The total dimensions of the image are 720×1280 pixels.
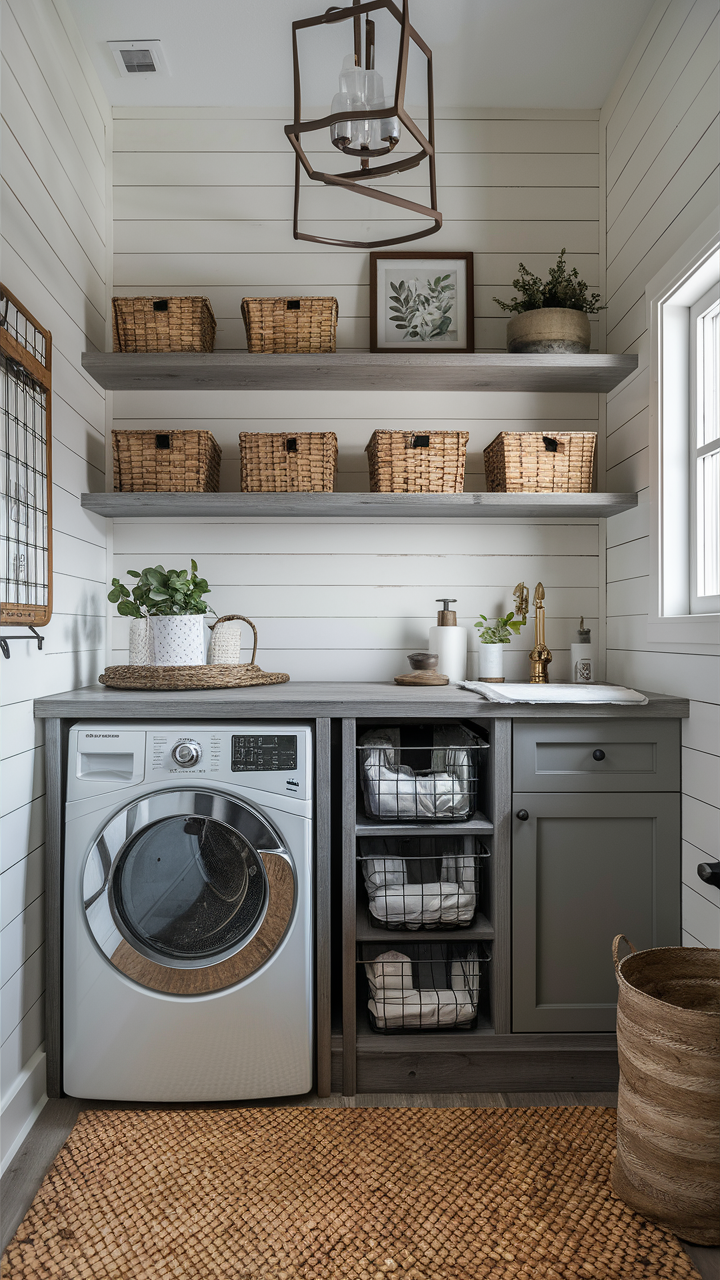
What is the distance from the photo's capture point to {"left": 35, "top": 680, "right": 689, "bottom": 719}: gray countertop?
6.12 ft

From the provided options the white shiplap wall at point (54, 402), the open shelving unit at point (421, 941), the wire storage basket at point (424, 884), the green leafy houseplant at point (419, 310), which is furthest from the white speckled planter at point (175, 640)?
the green leafy houseplant at point (419, 310)

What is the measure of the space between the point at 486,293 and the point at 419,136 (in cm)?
123

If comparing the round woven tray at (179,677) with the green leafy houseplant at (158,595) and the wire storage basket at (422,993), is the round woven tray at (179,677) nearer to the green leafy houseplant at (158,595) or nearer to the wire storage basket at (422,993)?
the green leafy houseplant at (158,595)

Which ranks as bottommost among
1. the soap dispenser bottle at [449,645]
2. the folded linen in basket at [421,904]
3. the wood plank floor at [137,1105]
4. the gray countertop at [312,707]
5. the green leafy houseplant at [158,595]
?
the wood plank floor at [137,1105]

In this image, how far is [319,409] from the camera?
100 inches

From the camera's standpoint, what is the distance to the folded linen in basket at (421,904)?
1.93 metres

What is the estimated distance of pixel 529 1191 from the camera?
5.14ft

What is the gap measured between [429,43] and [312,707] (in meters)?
2.01

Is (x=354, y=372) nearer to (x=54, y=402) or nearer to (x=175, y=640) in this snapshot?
(x=54, y=402)

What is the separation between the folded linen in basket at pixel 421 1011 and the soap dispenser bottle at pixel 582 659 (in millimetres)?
1031

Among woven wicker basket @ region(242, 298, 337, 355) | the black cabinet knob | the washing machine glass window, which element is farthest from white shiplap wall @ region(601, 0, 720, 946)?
the washing machine glass window

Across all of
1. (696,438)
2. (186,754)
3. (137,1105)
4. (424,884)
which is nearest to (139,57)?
(696,438)

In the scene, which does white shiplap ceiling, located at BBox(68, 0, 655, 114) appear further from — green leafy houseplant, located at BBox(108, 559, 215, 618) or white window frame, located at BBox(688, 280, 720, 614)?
green leafy houseplant, located at BBox(108, 559, 215, 618)

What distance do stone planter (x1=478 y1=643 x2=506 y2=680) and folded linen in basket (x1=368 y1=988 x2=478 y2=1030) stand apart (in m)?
0.95
